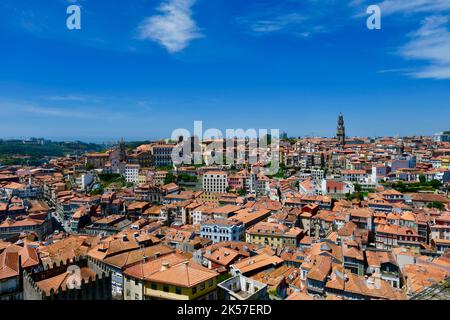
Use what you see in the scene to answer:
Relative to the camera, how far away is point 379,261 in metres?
22.9

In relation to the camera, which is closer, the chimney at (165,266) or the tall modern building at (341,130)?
the chimney at (165,266)

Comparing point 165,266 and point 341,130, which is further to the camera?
Result: point 341,130

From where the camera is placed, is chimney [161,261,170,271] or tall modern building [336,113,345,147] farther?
tall modern building [336,113,345,147]

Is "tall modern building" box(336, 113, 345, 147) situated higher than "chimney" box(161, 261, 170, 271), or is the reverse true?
"tall modern building" box(336, 113, 345, 147)

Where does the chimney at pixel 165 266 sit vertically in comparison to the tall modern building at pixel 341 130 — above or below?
below

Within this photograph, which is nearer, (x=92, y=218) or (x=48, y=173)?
(x=92, y=218)

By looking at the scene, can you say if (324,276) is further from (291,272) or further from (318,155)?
(318,155)

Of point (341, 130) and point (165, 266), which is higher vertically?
point (341, 130)

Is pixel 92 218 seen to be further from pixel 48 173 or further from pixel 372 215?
pixel 48 173

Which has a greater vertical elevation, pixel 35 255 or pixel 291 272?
pixel 35 255
